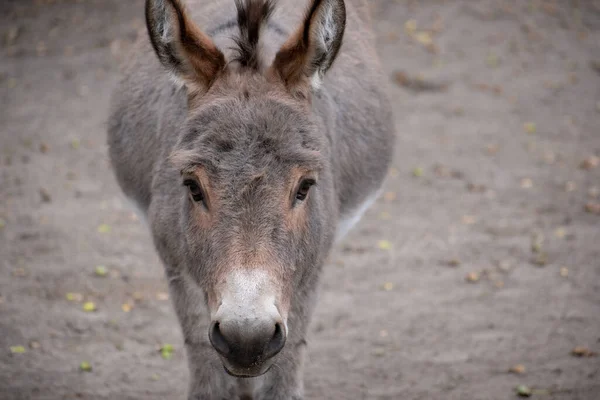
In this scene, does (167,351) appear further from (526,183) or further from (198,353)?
(526,183)

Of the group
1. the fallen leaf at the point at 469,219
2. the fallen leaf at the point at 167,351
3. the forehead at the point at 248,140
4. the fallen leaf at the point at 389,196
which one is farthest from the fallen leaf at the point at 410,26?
the forehead at the point at 248,140

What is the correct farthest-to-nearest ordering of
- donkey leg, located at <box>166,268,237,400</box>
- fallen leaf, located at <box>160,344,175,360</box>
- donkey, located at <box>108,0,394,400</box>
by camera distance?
1. fallen leaf, located at <box>160,344,175,360</box>
2. donkey leg, located at <box>166,268,237,400</box>
3. donkey, located at <box>108,0,394,400</box>

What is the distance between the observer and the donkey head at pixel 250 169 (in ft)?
10.3

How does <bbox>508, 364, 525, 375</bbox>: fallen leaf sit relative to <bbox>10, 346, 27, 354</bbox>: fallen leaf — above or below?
below

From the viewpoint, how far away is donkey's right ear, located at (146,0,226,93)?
365 cm

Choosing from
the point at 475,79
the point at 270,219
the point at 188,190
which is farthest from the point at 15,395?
the point at 475,79

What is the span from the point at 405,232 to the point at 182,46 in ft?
16.0

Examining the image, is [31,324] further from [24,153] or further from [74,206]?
[24,153]

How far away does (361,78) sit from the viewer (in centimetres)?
552

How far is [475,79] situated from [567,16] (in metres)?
3.13

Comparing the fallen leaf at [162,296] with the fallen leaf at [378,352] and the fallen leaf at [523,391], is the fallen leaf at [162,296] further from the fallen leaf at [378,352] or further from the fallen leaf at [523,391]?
the fallen leaf at [523,391]

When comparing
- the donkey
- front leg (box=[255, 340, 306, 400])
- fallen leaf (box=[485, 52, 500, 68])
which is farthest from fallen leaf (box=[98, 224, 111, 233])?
fallen leaf (box=[485, 52, 500, 68])

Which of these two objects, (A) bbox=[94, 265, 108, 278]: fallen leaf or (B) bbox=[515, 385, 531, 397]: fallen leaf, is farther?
(A) bbox=[94, 265, 108, 278]: fallen leaf

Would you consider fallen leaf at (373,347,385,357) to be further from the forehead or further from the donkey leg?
the forehead
